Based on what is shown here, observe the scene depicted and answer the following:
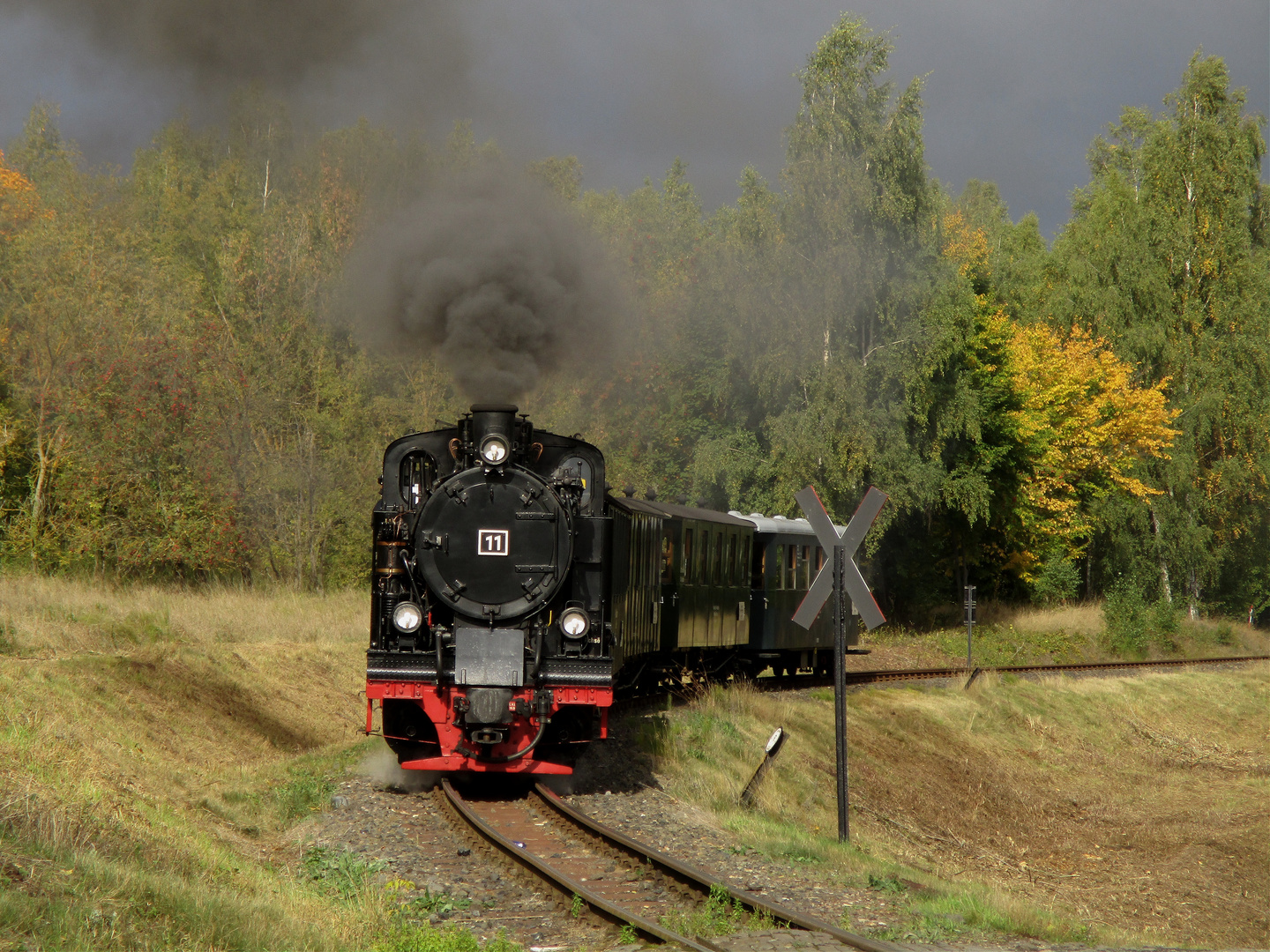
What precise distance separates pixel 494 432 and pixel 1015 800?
35.4ft

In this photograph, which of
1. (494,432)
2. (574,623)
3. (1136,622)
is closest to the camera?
(574,623)

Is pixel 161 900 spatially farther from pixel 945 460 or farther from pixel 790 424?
pixel 945 460

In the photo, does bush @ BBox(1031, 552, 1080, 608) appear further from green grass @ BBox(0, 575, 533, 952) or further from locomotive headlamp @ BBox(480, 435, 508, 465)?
locomotive headlamp @ BBox(480, 435, 508, 465)

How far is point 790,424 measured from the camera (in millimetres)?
28281

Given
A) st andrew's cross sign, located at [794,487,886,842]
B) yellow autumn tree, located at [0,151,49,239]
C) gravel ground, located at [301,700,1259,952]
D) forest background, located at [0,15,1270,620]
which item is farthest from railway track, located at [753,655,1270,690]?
yellow autumn tree, located at [0,151,49,239]

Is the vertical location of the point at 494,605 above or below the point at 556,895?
above

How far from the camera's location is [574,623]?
10.1 metres

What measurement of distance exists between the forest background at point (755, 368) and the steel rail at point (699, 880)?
594cm

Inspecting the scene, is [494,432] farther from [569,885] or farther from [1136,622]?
[1136,622]

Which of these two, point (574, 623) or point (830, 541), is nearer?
point (830, 541)

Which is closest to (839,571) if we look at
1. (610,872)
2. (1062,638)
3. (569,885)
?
(610,872)

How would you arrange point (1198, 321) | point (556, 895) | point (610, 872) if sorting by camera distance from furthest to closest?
1. point (1198, 321)
2. point (610, 872)
3. point (556, 895)

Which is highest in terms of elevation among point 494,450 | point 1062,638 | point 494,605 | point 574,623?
point 494,450

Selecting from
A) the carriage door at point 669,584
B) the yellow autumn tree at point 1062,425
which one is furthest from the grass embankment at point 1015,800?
the yellow autumn tree at point 1062,425
